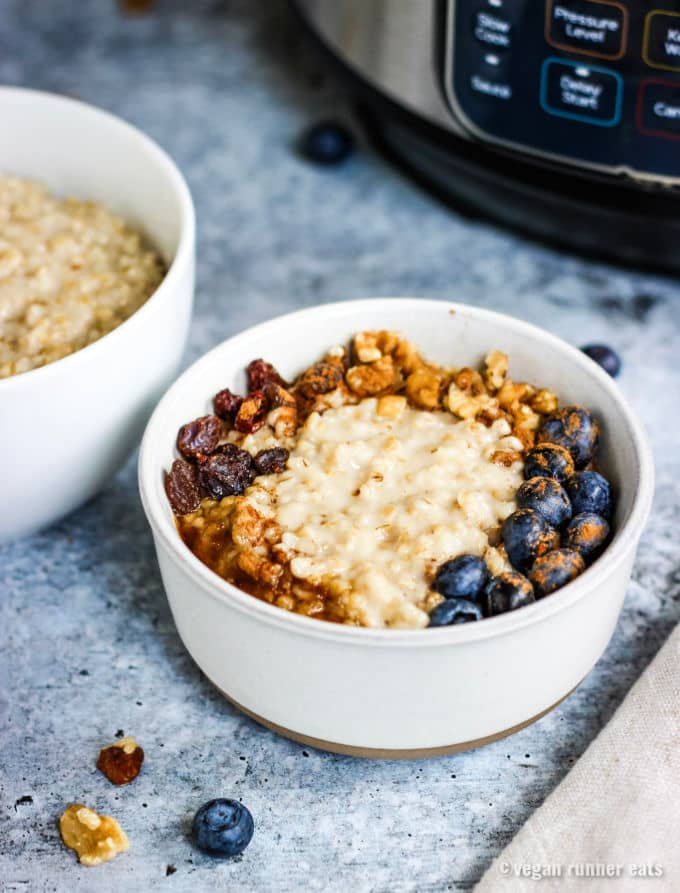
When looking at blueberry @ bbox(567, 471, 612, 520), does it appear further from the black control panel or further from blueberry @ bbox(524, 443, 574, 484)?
the black control panel

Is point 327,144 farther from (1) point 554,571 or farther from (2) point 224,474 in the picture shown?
(1) point 554,571

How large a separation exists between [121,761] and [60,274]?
1.37ft

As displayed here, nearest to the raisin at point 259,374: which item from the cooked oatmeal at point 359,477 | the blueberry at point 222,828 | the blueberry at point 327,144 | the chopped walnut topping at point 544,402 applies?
the cooked oatmeal at point 359,477

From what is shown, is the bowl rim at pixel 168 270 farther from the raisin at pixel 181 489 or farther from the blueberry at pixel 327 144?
the blueberry at pixel 327 144

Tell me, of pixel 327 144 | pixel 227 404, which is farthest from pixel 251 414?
pixel 327 144

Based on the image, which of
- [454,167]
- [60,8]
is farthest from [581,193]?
[60,8]

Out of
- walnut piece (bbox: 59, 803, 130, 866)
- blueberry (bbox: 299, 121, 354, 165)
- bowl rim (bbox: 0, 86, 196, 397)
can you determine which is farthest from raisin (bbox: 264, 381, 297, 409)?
blueberry (bbox: 299, 121, 354, 165)

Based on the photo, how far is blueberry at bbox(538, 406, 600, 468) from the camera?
2.64ft

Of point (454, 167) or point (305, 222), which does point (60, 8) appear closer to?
point (305, 222)

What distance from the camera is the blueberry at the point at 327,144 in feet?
4.33

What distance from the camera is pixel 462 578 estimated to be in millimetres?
696

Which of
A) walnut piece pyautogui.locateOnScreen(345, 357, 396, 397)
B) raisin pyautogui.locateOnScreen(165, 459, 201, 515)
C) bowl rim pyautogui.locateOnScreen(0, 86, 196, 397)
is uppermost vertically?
bowl rim pyautogui.locateOnScreen(0, 86, 196, 397)

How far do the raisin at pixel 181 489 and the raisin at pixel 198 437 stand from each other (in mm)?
21

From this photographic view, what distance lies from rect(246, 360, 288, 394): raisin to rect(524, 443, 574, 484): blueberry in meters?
0.22
